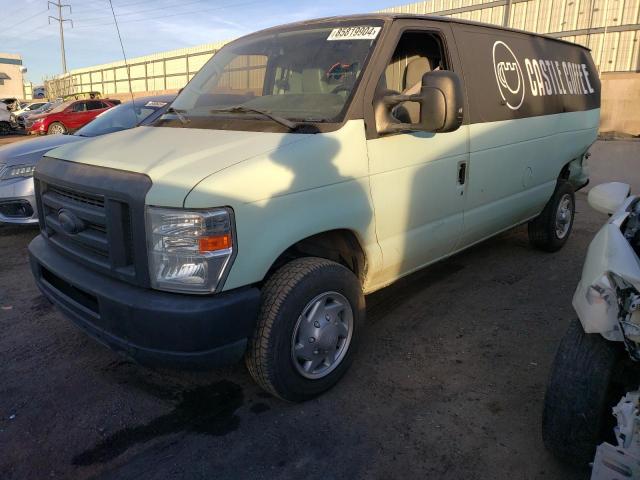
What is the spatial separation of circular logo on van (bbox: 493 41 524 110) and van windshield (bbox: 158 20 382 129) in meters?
1.42

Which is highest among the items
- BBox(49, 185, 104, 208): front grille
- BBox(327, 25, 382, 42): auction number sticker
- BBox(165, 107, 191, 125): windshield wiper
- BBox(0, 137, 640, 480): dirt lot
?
BBox(327, 25, 382, 42): auction number sticker

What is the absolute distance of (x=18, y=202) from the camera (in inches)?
221

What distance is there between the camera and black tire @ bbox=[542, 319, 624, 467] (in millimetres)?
2096

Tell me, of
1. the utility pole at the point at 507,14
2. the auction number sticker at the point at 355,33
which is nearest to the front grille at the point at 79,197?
the auction number sticker at the point at 355,33

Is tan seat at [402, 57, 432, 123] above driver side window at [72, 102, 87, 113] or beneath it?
above

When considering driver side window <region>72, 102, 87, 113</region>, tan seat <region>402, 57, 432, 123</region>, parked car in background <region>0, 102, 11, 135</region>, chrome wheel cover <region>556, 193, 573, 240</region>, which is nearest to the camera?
tan seat <region>402, 57, 432, 123</region>

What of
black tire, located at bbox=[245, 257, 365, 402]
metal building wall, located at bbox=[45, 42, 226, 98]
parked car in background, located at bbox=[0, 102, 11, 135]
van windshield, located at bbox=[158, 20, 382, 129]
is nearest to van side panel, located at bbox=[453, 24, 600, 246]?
van windshield, located at bbox=[158, 20, 382, 129]

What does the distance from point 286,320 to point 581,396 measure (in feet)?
4.57

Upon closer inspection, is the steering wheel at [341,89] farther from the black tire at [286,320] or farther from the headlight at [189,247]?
the headlight at [189,247]

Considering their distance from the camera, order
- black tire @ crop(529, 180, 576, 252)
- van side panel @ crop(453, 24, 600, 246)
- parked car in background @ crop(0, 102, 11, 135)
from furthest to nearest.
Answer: parked car in background @ crop(0, 102, 11, 135), black tire @ crop(529, 180, 576, 252), van side panel @ crop(453, 24, 600, 246)

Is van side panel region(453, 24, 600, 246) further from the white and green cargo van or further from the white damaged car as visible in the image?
the white damaged car

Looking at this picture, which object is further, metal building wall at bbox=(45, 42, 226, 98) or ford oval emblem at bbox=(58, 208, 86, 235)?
metal building wall at bbox=(45, 42, 226, 98)

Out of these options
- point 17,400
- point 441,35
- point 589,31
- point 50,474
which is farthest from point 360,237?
point 589,31

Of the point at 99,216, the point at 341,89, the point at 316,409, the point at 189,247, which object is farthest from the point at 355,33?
the point at 316,409
